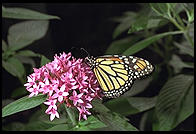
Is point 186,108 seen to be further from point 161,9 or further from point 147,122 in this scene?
point 161,9

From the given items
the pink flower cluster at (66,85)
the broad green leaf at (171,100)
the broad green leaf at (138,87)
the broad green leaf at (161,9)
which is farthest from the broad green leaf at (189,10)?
the pink flower cluster at (66,85)

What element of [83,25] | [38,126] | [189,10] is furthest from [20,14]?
[83,25]

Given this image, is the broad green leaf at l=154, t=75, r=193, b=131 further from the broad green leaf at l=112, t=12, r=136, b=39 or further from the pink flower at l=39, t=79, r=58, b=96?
the pink flower at l=39, t=79, r=58, b=96

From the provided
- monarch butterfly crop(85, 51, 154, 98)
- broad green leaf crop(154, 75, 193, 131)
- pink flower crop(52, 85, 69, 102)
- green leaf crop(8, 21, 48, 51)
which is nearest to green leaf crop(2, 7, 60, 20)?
green leaf crop(8, 21, 48, 51)

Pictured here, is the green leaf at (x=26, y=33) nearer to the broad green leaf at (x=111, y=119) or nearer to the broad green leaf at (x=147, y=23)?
the broad green leaf at (x=147, y=23)
